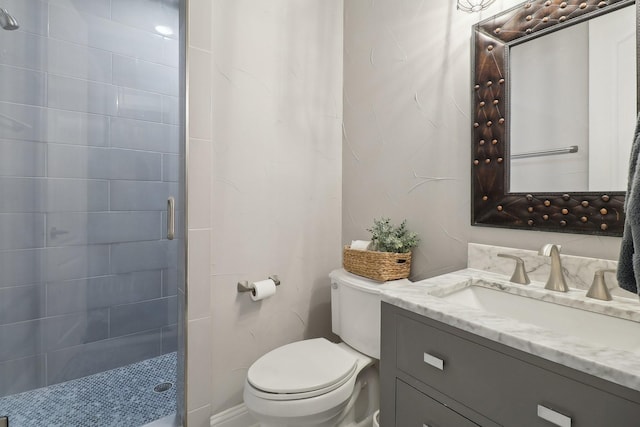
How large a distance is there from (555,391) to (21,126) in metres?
2.12

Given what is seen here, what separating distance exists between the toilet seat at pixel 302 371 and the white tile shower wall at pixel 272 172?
30cm

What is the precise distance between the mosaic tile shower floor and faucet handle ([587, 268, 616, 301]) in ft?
5.67

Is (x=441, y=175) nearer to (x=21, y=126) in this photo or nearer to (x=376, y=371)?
(x=376, y=371)

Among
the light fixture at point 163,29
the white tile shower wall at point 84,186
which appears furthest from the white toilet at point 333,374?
the light fixture at point 163,29

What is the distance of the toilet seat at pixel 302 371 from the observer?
1.12 metres

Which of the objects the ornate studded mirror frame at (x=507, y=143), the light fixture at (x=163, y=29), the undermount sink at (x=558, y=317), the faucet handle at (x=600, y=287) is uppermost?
the light fixture at (x=163, y=29)

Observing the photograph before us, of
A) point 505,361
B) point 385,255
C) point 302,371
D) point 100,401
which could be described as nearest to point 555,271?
point 505,361

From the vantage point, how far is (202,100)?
4.49ft

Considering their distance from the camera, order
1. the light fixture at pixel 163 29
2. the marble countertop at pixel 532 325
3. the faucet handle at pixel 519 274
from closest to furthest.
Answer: the marble countertop at pixel 532 325 < the faucet handle at pixel 519 274 < the light fixture at pixel 163 29

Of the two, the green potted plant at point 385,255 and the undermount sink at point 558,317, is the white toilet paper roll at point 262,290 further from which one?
the undermount sink at point 558,317

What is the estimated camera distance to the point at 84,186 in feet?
5.41

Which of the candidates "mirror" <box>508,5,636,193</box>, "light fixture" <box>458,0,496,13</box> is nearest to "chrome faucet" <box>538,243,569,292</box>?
"mirror" <box>508,5,636,193</box>

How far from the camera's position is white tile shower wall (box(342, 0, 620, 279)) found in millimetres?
1295

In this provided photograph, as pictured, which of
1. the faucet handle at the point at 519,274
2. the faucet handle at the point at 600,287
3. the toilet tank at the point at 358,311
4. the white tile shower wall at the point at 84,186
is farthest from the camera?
the white tile shower wall at the point at 84,186
